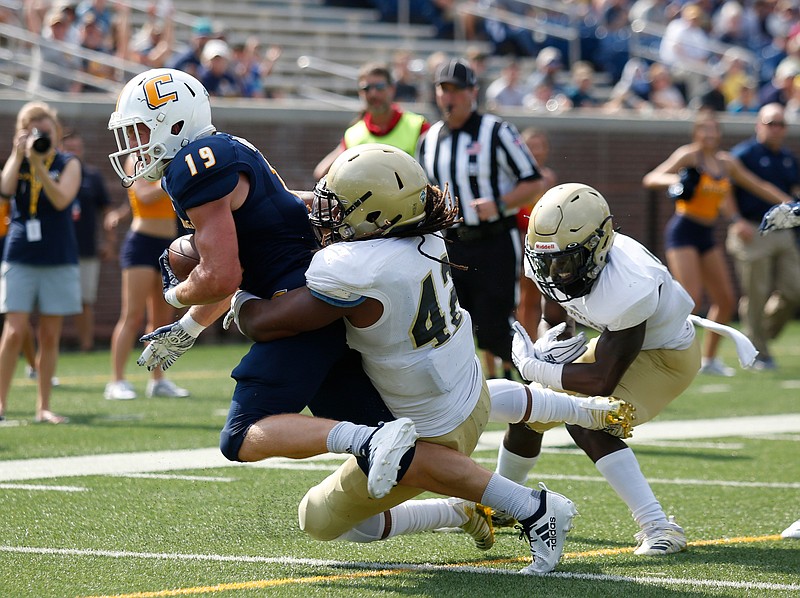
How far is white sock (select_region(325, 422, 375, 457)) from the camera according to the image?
149 inches

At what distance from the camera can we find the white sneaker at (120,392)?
28.9 feet

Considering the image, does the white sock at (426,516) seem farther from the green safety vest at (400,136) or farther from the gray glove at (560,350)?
the green safety vest at (400,136)

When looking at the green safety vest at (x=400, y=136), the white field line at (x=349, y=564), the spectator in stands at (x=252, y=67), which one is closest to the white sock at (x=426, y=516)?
the white field line at (x=349, y=564)

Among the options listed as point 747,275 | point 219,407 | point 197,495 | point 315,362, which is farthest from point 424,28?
point 315,362

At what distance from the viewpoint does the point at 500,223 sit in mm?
7508

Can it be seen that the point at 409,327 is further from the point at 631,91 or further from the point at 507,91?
the point at 631,91

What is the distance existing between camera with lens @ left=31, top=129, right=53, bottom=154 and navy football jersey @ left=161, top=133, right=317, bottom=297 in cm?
351

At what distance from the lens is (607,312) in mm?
4445

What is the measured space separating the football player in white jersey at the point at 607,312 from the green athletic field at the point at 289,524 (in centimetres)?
27

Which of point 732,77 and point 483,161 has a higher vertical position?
point 483,161

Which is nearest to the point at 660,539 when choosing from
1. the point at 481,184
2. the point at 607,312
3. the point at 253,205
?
the point at 607,312

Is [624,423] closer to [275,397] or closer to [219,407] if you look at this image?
[275,397]

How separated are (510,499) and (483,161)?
3775 mm

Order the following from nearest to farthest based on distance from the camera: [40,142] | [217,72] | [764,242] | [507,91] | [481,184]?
1. [40,142]
2. [481,184]
3. [764,242]
4. [217,72]
5. [507,91]
